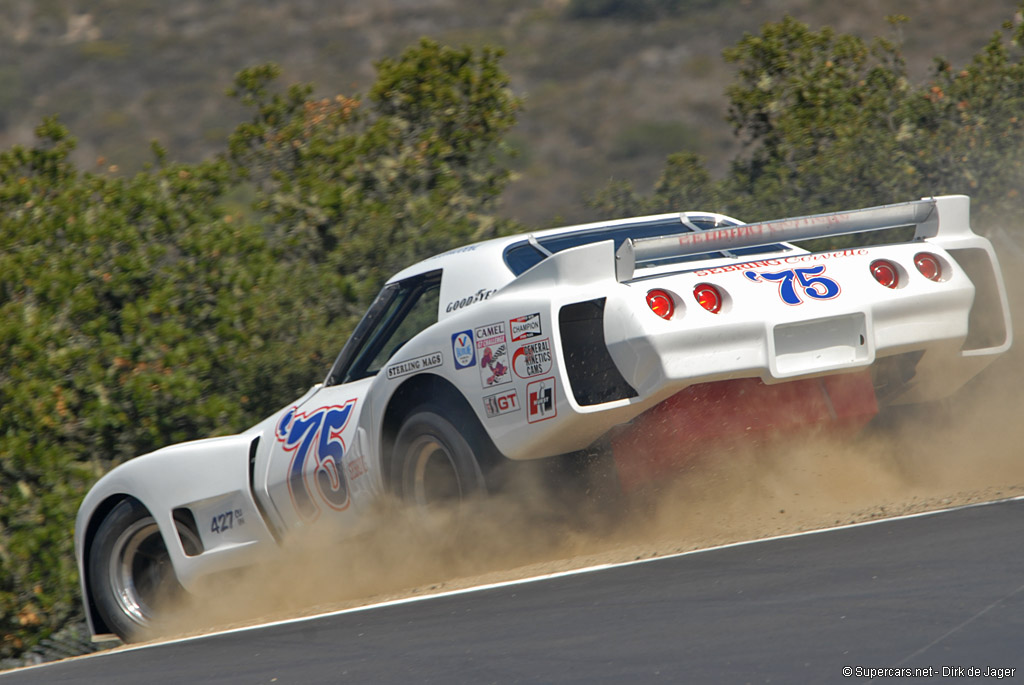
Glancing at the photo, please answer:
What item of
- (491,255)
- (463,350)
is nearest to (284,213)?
(491,255)

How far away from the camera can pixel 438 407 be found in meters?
6.00

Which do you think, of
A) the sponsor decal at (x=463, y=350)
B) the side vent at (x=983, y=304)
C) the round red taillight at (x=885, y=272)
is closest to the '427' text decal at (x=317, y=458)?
the sponsor decal at (x=463, y=350)

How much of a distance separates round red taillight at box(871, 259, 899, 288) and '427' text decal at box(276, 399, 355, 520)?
8.24 ft

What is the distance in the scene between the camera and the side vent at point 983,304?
6.09 metres

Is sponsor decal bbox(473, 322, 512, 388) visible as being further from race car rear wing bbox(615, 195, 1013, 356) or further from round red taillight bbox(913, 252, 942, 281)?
round red taillight bbox(913, 252, 942, 281)

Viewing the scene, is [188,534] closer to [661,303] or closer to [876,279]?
[661,303]

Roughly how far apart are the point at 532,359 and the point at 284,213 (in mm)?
8598

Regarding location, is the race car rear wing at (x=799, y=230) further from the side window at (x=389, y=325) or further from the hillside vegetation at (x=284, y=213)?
the hillside vegetation at (x=284, y=213)

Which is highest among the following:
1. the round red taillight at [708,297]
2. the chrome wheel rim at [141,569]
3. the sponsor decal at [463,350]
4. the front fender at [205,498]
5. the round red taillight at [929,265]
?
the round red taillight at [708,297]

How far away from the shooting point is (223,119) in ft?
150

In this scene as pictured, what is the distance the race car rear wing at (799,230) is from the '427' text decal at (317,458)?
6.14 feet

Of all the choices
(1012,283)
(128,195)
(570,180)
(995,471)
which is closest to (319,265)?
(128,195)

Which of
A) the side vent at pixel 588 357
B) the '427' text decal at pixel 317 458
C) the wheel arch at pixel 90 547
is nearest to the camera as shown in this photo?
the side vent at pixel 588 357

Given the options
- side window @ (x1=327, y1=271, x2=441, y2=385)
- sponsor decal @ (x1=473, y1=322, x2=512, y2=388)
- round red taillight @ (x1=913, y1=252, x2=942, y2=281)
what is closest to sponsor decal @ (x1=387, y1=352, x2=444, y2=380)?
sponsor decal @ (x1=473, y1=322, x2=512, y2=388)
